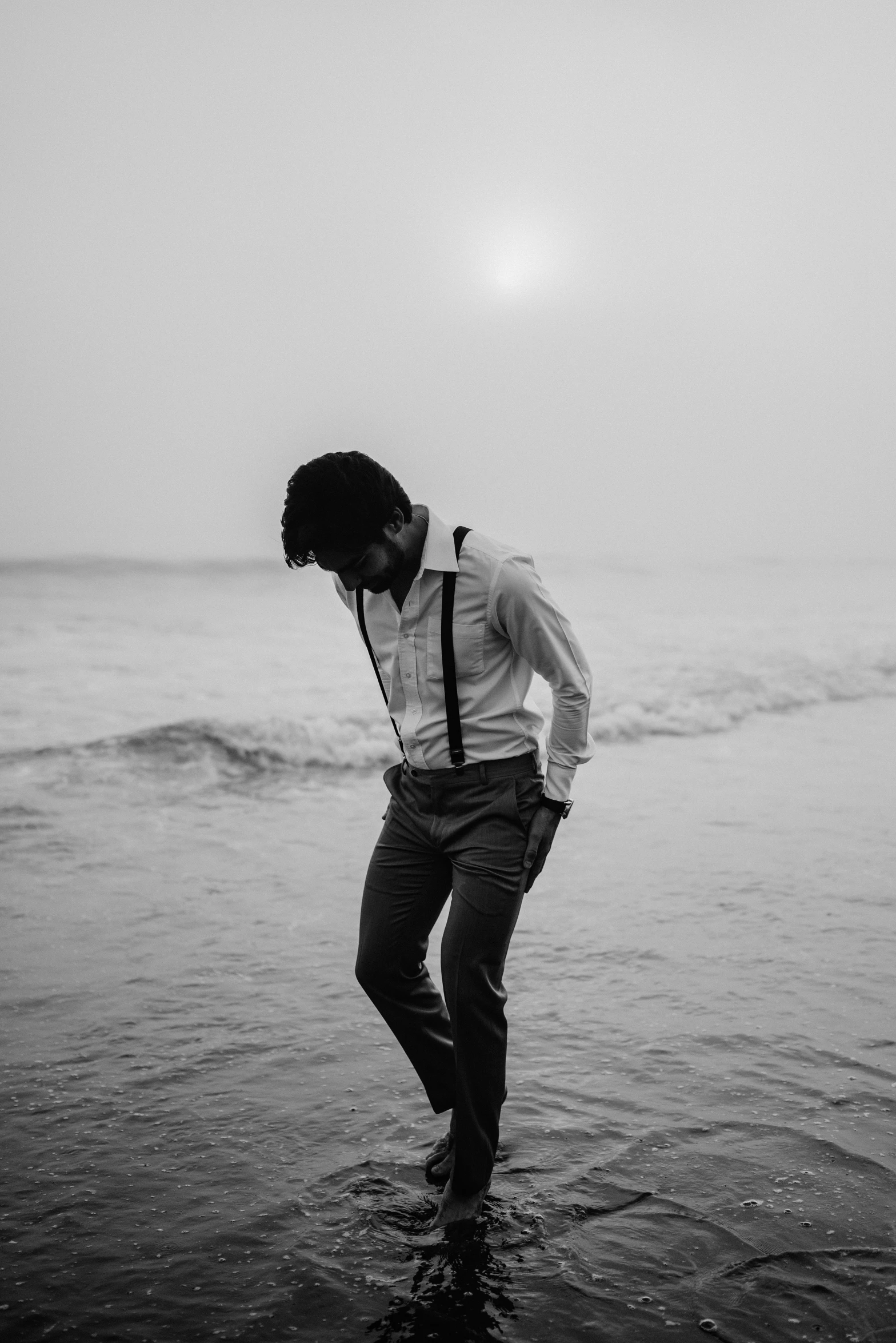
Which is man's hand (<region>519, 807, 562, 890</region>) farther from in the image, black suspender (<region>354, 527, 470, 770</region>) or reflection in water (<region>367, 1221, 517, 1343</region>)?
reflection in water (<region>367, 1221, 517, 1343</region>)

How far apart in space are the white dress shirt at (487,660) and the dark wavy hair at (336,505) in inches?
5.2

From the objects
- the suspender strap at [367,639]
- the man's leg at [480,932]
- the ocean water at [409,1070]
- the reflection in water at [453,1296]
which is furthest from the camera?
the suspender strap at [367,639]

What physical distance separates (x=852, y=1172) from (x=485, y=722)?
1381 mm

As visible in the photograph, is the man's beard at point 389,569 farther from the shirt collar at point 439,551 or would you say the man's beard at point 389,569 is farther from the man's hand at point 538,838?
the man's hand at point 538,838

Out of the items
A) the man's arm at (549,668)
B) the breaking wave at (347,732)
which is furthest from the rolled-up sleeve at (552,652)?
the breaking wave at (347,732)

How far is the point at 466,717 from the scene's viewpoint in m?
2.29

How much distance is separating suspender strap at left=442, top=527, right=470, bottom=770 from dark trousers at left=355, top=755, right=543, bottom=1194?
2.1 inches

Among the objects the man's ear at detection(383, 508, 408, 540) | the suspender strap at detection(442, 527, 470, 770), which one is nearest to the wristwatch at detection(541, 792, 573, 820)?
the suspender strap at detection(442, 527, 470, 770)

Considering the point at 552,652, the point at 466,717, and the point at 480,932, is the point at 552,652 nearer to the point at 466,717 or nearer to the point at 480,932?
the point at 466,717

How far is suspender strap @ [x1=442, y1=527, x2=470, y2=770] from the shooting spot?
2.22 m

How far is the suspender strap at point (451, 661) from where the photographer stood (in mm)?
2219

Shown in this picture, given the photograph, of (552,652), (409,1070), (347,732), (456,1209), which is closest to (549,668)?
(552,652)

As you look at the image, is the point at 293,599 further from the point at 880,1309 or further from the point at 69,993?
the point at 880,1309

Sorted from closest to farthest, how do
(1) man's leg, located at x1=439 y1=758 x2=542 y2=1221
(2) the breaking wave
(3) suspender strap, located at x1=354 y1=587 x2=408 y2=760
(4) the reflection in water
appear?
(4) the reflection in water
(1) man's leg, located at x1=439 y1=758 x2=542 y2=1221
(3) suspender strap, located at x1=354 y1=587 x2=408 y2=760
(2) the breaking wave
